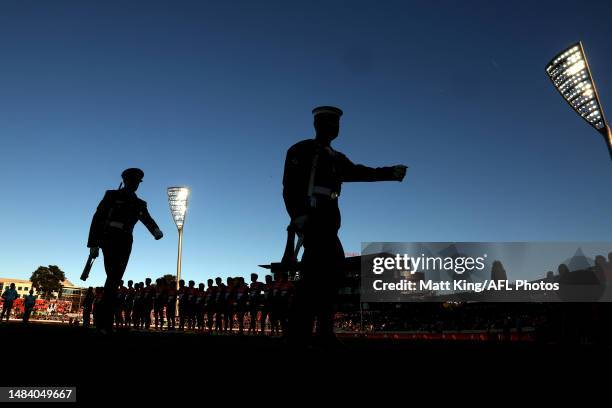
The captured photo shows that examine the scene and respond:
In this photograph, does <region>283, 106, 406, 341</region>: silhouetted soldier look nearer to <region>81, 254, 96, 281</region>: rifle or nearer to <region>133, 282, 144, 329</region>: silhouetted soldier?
<region>81, 254, 96, 281</region>: rifle

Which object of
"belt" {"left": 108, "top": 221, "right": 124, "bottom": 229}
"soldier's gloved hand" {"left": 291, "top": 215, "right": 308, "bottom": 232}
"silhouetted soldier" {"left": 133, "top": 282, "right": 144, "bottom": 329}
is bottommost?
"silhouetted soldier" {"left": 133, "top": 282, "right": 144, "bottom": 329}

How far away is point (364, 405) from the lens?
1.48m

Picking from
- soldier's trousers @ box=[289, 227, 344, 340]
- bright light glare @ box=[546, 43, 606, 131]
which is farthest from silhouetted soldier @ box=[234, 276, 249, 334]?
soldier's trousers @ box=[289, 227, 344, 340]

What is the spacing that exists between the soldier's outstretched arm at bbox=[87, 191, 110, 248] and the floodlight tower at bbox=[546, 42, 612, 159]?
33.6 feet

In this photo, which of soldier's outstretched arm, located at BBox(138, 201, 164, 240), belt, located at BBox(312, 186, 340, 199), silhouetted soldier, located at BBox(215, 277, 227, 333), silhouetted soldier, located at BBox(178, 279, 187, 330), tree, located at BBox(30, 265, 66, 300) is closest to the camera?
belt, located at BBox(312, 186, 340, 199)

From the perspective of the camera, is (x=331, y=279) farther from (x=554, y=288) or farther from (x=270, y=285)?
(x=270, y=285)

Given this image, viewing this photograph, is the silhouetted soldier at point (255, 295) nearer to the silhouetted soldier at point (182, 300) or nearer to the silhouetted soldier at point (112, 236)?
the silhouetted soldier at point (182, 300)

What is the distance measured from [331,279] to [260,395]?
259 cm

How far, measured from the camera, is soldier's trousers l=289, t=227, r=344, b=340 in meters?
4.00

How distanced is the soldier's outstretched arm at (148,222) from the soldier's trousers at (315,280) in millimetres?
4244

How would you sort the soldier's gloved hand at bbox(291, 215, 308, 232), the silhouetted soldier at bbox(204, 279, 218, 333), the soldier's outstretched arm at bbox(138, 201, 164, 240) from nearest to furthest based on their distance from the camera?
1. the soldier's gloved hand at bbox(291, 215, 308, 232)
2. the soldier's outstretched arm at bbox(138, 201, 164, 240)
3. the silhouetted soldier at bbox(204, 279, 218, 333)

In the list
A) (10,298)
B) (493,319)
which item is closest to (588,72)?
(493,319)

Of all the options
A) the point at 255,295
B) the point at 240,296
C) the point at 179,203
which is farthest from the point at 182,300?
the point at 179,203

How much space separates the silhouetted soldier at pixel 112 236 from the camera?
6926mm
